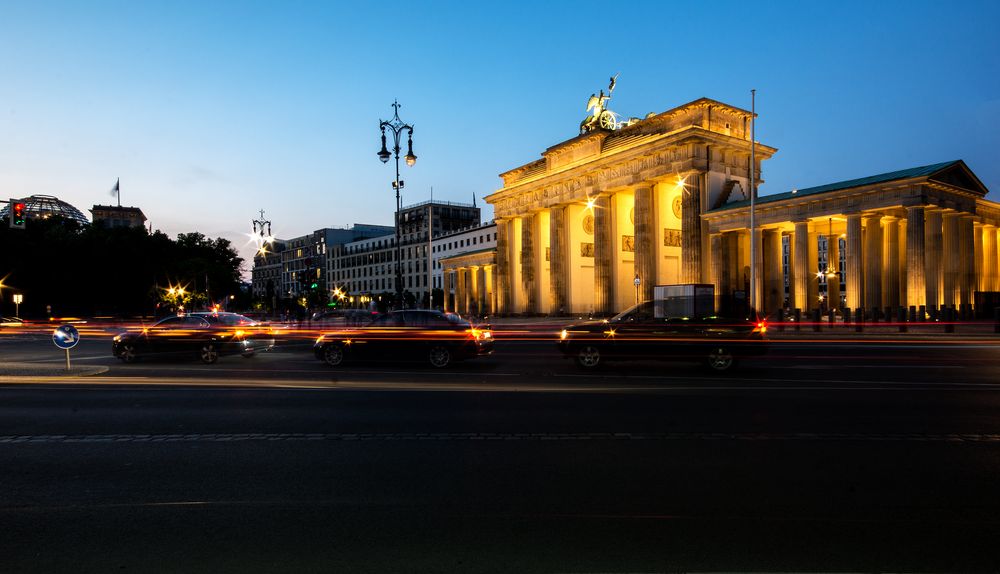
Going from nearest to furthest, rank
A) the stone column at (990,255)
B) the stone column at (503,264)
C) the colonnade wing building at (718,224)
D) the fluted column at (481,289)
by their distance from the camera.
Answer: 1. the colonnade wing building at (718,224)
2. the stone column at (990,255)
3. the stone column at (503,264)
4. the fluted column at (481,289)

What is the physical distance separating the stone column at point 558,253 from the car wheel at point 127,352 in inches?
1758

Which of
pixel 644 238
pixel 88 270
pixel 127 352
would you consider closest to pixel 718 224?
pixel 644 238

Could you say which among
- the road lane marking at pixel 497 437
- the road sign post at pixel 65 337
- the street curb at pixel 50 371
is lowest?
the road lane marking at pixel 497 437

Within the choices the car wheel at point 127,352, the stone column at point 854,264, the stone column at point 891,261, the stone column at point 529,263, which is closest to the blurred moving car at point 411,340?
the car wheel at point 127,352

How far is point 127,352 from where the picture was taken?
19.7 m

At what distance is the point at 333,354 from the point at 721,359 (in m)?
10.8

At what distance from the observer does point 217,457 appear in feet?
21.4

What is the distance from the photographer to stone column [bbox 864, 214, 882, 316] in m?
41.0

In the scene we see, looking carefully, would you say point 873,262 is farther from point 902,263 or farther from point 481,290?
point 481,290

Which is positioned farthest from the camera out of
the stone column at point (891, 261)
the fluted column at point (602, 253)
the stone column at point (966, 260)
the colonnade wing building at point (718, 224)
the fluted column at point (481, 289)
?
the fluted column at point (481, 289)

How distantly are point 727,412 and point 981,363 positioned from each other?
11828 millimetres

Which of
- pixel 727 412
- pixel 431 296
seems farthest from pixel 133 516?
pixel 431 296

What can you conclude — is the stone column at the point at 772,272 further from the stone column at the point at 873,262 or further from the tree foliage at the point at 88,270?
the tree foliage at the point at 88,270

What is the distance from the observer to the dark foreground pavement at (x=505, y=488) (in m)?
3.94
